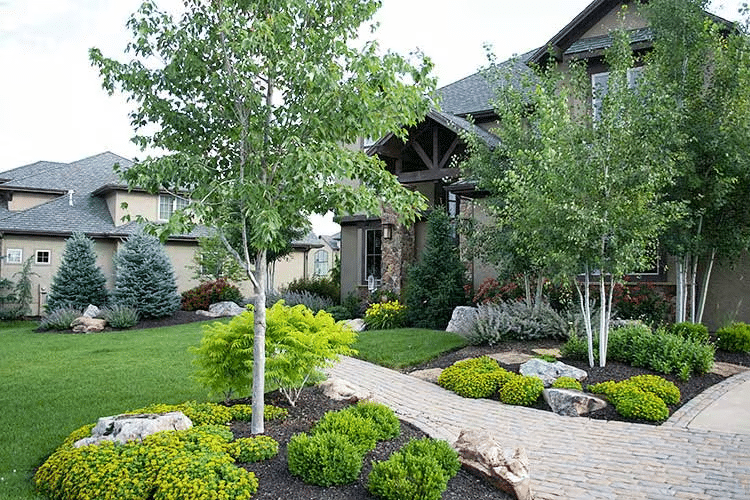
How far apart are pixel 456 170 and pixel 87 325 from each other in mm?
10551

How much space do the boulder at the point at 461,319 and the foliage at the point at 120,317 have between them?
887cm

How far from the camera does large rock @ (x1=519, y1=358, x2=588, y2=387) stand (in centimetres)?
794

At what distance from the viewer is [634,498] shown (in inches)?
179

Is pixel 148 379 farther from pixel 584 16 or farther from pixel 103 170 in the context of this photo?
pixel 103 170

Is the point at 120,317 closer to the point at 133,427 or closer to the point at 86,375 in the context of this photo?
the point at 86,375

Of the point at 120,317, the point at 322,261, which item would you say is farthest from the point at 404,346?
the point at 322,261

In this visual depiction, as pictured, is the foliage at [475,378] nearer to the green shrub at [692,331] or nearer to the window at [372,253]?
the green shrub at [692,331]

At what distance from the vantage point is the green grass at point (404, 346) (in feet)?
33.4

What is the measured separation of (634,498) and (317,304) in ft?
45.0

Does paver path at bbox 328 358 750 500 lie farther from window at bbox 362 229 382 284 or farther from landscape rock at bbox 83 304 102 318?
landscape rock at bbox 83 304 102 318

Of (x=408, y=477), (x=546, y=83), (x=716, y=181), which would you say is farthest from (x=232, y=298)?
(x=408, y=477)

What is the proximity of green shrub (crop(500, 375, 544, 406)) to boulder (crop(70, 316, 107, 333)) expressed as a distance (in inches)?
478

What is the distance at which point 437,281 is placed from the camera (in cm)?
1400

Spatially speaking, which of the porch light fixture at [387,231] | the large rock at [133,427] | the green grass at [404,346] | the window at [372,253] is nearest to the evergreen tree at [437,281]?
the green grass at [404,346]
